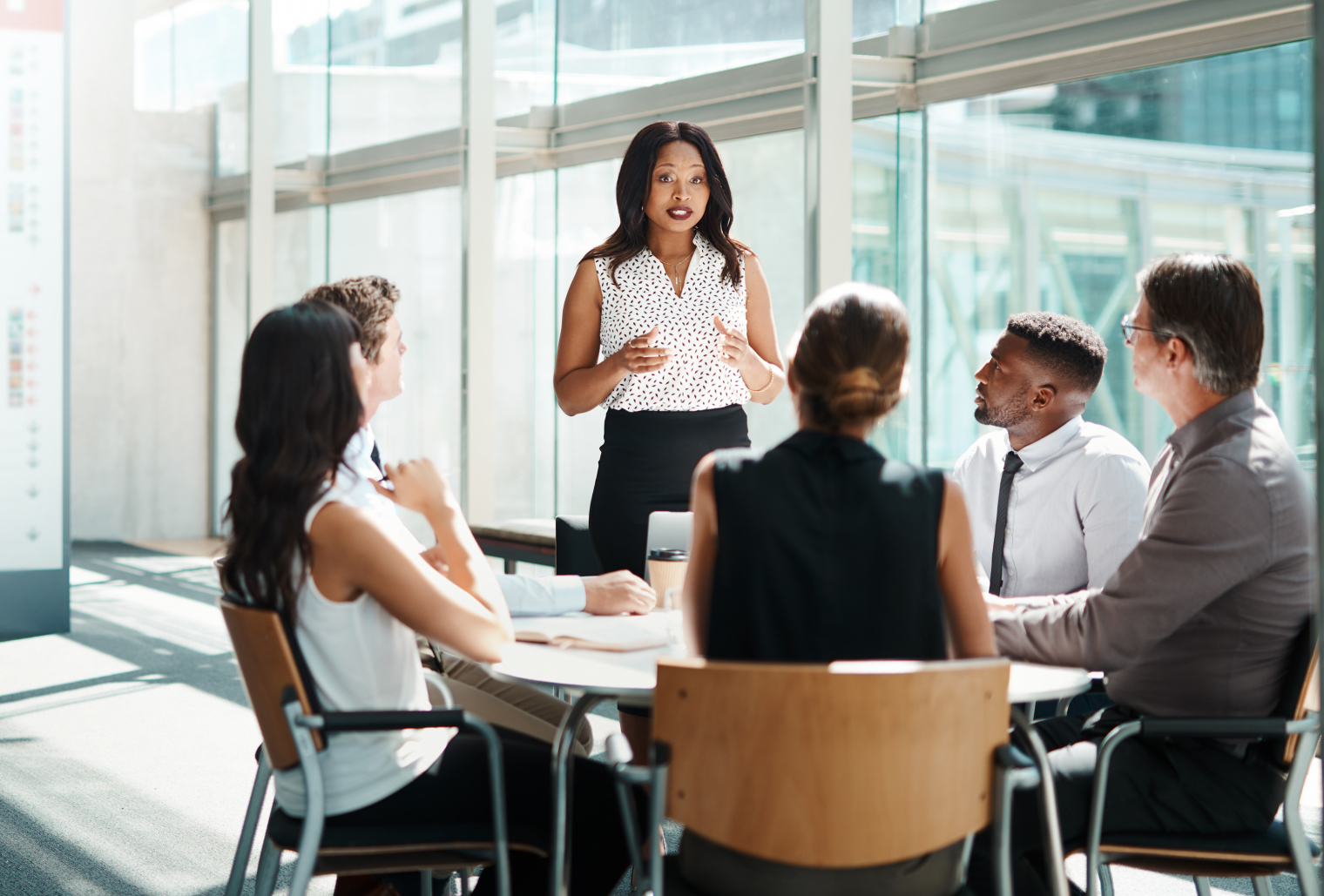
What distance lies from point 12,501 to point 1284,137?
17.6 feet

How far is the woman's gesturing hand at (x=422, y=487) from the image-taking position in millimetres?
1916

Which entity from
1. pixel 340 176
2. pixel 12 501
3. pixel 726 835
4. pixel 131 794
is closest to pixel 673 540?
pixel 726 835

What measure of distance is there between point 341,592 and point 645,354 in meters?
1.14

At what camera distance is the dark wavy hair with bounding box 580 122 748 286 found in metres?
2.87

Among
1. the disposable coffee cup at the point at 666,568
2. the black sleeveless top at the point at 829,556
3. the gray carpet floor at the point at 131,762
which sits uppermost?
the black sleeveless top at the point at 829,556

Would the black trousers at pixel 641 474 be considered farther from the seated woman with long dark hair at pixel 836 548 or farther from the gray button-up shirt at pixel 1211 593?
the seated woman with long dark hair at pixel 836 548

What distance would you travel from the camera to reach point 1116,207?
432 centimetres

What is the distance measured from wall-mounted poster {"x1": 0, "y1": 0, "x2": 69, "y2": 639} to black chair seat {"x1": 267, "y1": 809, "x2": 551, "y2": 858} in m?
4.54

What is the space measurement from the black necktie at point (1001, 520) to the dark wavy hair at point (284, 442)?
1352mm

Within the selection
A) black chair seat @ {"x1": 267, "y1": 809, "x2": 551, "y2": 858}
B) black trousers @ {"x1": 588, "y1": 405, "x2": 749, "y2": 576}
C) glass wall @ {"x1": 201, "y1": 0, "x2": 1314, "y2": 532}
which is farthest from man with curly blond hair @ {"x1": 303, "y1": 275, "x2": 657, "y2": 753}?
glass wall @ {"x1": 201, "y1": 0, "x2": 1314, "y2": 532}

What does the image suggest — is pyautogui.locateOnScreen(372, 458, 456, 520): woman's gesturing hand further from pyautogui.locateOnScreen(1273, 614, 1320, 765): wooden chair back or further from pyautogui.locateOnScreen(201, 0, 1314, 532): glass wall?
pyautogui.locateOnScreen(201, 0, 1314, 532): glass wall

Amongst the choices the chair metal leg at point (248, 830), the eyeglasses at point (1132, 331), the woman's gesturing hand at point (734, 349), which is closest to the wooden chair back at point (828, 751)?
the eyeglasses at point (1132, 331)

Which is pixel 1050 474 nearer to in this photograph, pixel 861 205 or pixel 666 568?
pixel 666 568

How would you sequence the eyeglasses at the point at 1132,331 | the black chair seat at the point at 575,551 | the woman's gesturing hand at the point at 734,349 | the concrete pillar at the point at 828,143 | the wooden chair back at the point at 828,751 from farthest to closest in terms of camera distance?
the concrete pillar at the point at 828,143
the black chair seat at the point at 575,551
the woman's gesturing hand at the point at 734,349
the eyeglasses at the point at 1132,331
the wooden chair back at the point at 828,751
